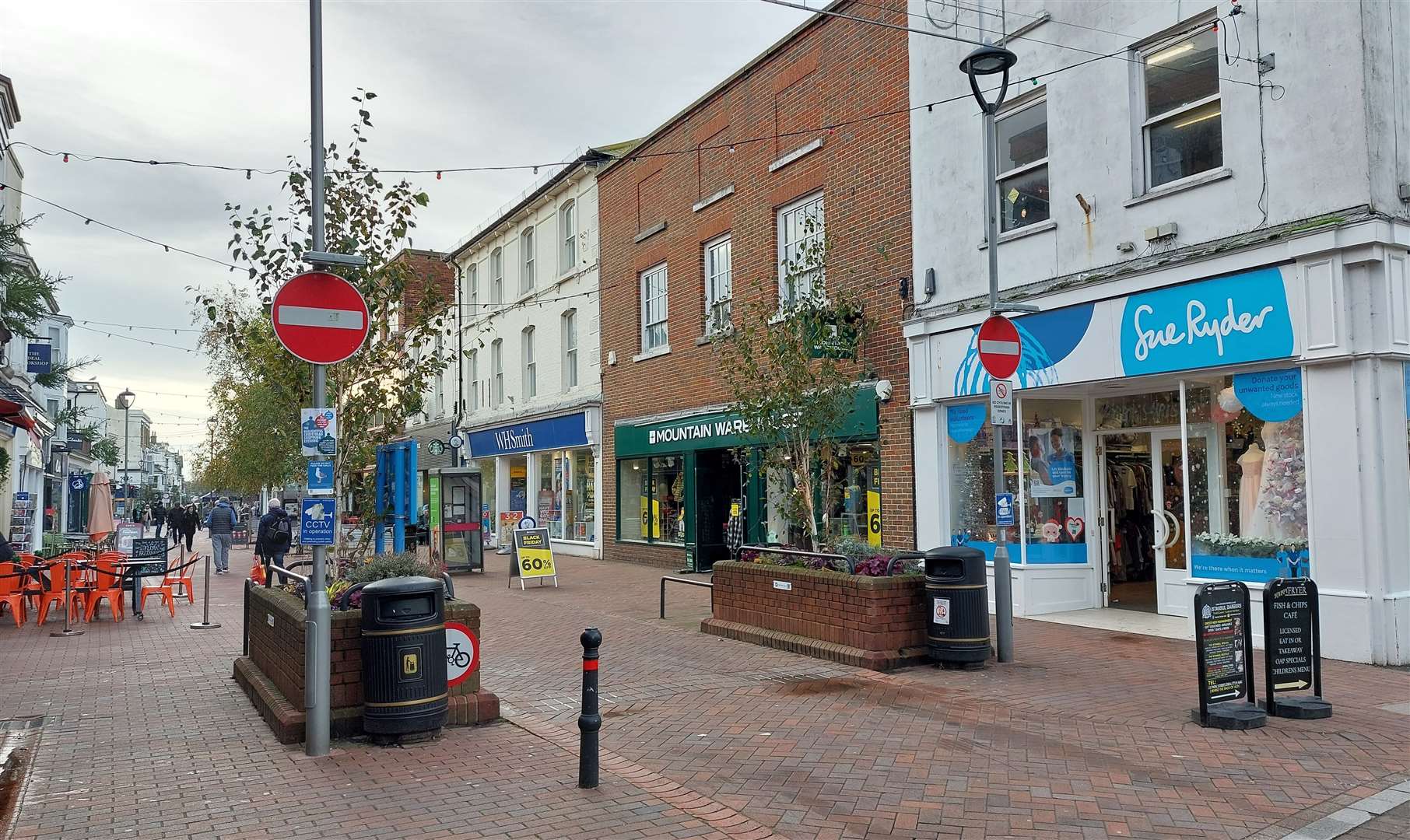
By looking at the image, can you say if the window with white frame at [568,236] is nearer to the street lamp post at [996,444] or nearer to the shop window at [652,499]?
the shop window at [652,499]

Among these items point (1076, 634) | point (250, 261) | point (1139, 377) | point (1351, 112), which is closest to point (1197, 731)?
point (1076, 634)

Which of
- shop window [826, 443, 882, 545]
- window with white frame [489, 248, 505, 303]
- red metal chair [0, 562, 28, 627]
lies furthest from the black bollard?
window with white frame [489, 248, 505, 303]

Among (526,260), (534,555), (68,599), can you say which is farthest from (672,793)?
(526,260)

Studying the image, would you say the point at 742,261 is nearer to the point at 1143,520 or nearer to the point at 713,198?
the point at 713,198

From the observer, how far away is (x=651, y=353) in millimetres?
21172

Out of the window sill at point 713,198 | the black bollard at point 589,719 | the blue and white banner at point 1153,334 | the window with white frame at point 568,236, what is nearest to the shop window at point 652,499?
the window sill at point 713,198

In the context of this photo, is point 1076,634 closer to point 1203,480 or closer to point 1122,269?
point 1203,480

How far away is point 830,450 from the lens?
542 inches

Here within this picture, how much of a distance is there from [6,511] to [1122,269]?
26.9m

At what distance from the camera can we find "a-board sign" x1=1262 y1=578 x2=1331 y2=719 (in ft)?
23.9

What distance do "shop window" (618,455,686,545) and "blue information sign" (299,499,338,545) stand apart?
13.3 m

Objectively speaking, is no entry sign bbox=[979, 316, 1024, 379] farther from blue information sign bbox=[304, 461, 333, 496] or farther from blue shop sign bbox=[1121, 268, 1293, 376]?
blue information sign bbox=[304, 461, 333, 496]

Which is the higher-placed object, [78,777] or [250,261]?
[250,261]

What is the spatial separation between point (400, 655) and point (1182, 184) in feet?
29.3
